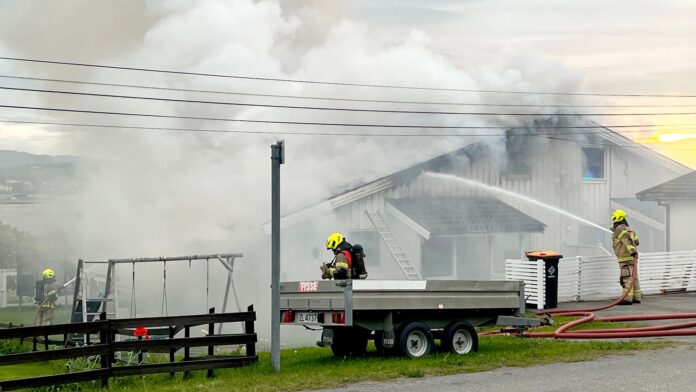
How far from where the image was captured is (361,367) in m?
13.7

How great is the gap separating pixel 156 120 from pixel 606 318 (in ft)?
73.5

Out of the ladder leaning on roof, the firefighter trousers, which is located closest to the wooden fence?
the firefighter trousers

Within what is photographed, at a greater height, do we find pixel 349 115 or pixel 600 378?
pixel 349 115

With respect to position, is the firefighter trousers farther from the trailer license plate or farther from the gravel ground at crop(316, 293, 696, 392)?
the trailer license plate

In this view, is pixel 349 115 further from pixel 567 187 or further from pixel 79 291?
pixel 79 291

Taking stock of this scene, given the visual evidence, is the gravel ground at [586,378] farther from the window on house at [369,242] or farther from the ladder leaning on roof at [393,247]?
the window on house at [369,242]

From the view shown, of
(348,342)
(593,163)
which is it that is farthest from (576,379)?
(593,163)

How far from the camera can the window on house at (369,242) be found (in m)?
32.1

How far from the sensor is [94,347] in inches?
516

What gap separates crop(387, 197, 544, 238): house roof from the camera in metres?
32.6

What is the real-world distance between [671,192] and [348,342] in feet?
77.0

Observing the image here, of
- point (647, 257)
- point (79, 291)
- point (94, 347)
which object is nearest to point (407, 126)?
point (647, 257)

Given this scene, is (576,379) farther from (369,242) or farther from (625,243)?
(369,242)

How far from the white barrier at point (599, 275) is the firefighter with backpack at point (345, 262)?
8343 millimetres
